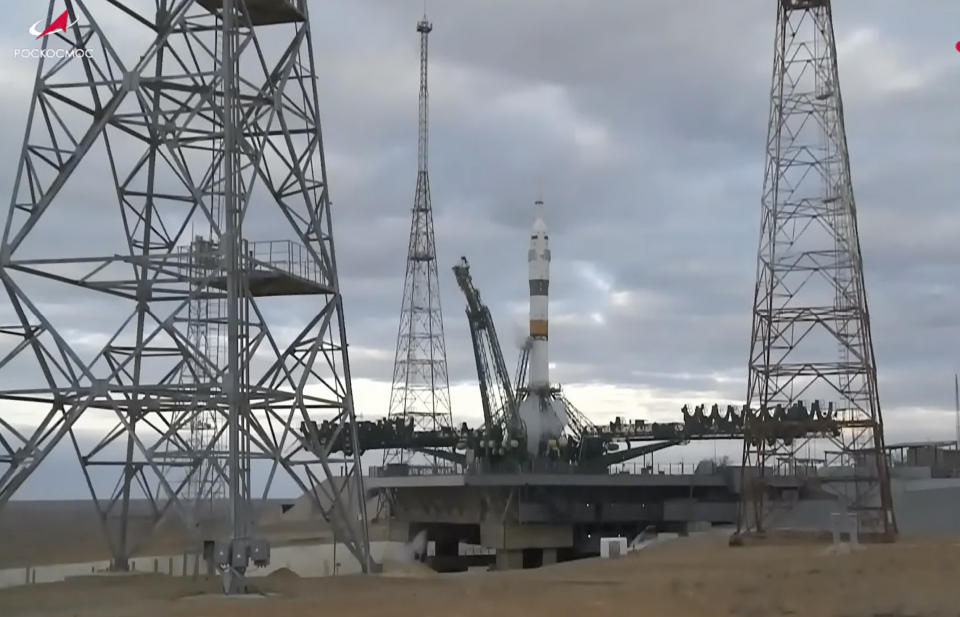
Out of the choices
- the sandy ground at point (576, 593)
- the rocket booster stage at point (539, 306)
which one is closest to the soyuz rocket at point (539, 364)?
the rocket booster stage at point (539, 306)

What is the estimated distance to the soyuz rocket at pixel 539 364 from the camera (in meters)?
70.1

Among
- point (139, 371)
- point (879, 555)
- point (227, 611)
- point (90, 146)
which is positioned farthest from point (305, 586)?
point (879, 555)

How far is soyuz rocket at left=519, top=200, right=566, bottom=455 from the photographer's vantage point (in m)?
70.1

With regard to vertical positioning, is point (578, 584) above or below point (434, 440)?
below

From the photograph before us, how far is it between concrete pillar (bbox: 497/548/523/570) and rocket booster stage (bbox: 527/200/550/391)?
14.7 m

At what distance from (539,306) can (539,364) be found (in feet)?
11.8

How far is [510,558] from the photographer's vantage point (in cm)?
5731

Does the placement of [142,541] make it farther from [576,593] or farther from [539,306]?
Result: [539,306]

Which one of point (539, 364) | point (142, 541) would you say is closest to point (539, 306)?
point (539, 364)

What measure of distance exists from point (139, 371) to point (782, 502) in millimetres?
36984

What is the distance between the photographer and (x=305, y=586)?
27203mm

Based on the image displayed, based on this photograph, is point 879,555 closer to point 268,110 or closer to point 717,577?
point 717,577

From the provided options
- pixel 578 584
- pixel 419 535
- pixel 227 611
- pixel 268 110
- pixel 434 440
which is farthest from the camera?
pixel 434 440

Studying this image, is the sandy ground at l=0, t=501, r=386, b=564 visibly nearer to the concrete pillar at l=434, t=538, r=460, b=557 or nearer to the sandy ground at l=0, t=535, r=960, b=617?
the concrete pillar at l=434, t=538, r=460, b=557
